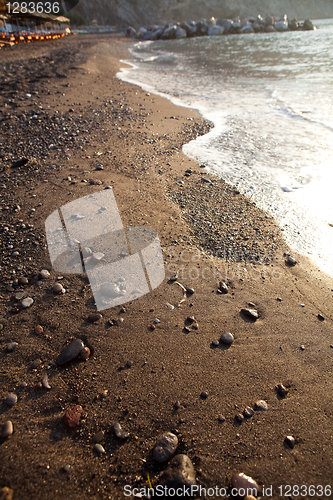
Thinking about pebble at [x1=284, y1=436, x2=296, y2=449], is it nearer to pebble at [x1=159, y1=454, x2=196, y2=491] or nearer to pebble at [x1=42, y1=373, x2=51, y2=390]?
pebble at [x1=159, y1=454, x2=196, y2=491]

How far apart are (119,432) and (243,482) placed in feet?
2.24

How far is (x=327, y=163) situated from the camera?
4.31 meters

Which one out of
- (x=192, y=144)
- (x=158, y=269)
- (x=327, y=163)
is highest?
(x=192, y=144)

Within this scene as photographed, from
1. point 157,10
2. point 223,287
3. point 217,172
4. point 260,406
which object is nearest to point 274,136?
point 217,172

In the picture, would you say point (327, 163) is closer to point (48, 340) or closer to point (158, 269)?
point (158, 269)

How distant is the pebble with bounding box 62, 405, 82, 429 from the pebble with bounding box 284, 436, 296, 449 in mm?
1182

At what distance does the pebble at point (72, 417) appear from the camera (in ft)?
4.95

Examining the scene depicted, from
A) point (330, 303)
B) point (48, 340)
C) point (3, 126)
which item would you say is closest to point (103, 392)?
point (48, 340)

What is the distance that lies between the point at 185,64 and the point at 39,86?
928 cm

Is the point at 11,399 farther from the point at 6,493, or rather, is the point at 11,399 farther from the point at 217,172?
the point at 217,172

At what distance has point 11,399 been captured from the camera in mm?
1606

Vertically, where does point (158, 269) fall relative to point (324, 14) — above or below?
below

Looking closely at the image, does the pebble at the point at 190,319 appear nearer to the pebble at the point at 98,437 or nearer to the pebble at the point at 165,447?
the pebble at the point at 165,447

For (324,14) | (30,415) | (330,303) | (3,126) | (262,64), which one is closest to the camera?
(30,415)
